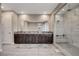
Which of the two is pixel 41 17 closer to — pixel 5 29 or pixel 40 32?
pixel 40 32

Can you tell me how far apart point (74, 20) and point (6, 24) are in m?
4.61

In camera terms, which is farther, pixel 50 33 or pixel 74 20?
pixel 50 33

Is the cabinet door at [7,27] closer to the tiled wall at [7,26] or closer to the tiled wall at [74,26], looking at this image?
the tiled wall at [7,26]

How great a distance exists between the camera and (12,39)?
8227 mm

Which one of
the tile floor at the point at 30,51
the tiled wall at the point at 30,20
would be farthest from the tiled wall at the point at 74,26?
the tiled wall at the point at 30,20

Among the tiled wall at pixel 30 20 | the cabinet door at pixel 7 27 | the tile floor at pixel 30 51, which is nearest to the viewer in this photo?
the tile floor at pixel 30 51

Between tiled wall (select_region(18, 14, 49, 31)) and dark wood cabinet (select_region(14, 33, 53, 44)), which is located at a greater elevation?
tiled wall (select_region(18, 14, 49, 31))

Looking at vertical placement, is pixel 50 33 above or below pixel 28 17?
below

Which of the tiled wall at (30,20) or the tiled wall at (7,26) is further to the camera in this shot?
the tiled wall at (7,26)

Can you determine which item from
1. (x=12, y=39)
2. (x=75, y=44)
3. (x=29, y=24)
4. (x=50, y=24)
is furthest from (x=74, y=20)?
(x=12, y=39)

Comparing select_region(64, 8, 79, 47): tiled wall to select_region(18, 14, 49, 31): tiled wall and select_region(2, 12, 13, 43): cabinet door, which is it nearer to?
select_region(18, 14, 49, 31): tiled wall

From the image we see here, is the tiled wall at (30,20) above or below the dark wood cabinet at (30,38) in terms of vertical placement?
above

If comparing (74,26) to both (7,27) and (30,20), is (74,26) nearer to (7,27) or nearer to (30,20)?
(30,20)

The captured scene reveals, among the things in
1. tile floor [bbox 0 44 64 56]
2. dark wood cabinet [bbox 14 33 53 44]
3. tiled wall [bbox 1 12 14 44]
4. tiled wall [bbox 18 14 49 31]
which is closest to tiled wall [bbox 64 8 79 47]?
tile floor [bbox 0 44 64 56]
